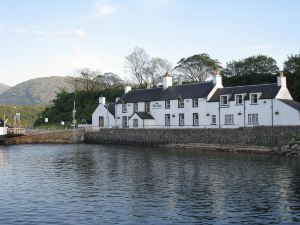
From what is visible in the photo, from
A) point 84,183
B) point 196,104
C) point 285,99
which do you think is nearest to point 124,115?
point 196,104

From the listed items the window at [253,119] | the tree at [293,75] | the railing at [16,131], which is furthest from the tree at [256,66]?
the railing at [16,131]

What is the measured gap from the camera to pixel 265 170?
39.3 meters

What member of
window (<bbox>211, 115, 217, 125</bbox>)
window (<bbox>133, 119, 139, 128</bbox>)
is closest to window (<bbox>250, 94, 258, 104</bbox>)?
window (<bbox>211, 115, 217, 125</bbox>)

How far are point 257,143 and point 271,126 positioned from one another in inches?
119

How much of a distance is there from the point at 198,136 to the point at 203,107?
7257mm

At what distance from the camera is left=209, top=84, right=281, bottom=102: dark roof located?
2468 inches

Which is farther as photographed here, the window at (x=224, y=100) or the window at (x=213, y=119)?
the window at (x=213, y=119)

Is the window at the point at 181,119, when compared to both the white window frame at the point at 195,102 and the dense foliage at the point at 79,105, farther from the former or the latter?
the dense foliage at the point at 79,105

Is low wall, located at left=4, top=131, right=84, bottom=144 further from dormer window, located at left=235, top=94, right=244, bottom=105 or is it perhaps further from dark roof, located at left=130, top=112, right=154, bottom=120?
dormer window, located at left=235, top=94, right=244, bottom=105

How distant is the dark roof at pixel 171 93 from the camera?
73500mm

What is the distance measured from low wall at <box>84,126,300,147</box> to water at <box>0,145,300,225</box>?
29.9 feet

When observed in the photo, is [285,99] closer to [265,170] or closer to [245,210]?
[265,170]

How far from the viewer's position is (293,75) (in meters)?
78.1

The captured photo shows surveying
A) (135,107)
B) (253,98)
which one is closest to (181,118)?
(135,107)
